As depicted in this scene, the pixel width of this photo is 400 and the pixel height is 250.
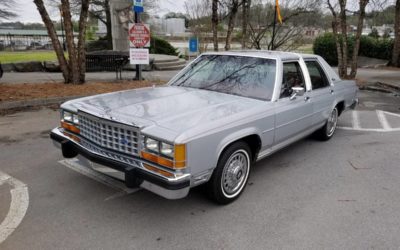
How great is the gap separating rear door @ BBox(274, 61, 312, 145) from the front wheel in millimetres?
633

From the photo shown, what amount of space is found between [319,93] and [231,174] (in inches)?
90.6

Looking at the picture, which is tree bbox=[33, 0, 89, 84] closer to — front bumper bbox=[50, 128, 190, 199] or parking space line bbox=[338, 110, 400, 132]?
front bumper bbox=[50, 128, 190, 199]

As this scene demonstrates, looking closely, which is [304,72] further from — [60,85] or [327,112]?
[60,85]

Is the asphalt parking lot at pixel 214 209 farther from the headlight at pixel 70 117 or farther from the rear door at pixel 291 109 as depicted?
the headlight at pixel 70 117

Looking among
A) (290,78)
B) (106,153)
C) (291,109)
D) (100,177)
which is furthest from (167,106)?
(290,78)

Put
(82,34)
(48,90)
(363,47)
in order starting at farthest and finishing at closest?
(363,47) → (82,34) → (48,90)

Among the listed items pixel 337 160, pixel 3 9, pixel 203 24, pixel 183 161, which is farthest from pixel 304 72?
pixel 3 9

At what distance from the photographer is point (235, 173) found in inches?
139

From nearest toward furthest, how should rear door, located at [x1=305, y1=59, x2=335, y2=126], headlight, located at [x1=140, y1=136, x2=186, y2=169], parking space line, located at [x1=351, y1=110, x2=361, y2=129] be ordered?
headlight, located at [x1=140, y1=136, x2=186, y2=169] < rear door, located at [x1=305, y1=59, x2=335, y2=126] < parking space line, located at [x1=351, y1=110, x2=361, y2=129]

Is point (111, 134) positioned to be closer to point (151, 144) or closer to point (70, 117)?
point (151, 144)

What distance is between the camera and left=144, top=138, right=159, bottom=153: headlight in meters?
2.93

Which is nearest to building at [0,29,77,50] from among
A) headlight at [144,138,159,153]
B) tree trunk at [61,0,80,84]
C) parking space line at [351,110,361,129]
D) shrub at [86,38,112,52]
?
shrub at [86,38,112,52]

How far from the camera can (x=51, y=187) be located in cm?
386

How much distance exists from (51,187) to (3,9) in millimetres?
17000
